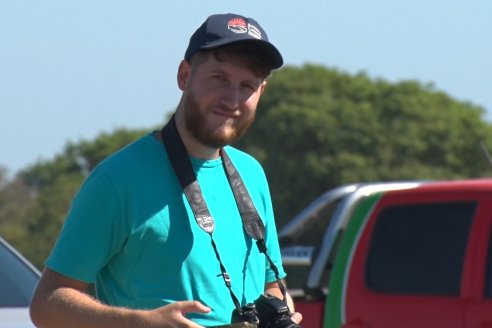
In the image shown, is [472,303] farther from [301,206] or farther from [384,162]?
[384,162]

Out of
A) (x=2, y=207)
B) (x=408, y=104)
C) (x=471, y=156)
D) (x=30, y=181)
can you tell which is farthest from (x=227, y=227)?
(x=30, y=181)

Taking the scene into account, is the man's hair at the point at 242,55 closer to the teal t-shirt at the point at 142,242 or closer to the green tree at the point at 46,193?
the teal t-shirt at the point at 142,242

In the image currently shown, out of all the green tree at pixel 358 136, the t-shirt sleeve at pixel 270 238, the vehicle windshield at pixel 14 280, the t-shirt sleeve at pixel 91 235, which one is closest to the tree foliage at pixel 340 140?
the green tree at pixel 358 136

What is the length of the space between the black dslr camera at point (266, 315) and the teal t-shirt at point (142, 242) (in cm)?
5

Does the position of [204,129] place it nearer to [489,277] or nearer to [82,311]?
[82,311]

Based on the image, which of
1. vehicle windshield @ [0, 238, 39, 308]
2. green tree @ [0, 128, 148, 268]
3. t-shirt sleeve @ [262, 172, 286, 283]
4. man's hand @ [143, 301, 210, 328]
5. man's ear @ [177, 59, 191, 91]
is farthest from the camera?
green tree @ [0, 128, 148, 268]

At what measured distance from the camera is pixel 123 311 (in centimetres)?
379

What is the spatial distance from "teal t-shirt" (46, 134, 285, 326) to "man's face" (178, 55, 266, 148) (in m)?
0.13

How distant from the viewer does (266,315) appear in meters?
3.96

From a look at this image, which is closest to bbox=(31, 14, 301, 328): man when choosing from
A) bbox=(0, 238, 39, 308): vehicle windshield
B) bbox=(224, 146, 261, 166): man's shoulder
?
bbox=(224, 146, 261, 166): man's shoulder

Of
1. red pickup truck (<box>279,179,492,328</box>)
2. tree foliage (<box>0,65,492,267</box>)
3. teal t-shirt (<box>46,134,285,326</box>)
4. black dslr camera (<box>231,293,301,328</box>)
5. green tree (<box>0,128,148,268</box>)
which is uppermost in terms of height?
teal t-shirt (<box>46,134,285,326</box>)

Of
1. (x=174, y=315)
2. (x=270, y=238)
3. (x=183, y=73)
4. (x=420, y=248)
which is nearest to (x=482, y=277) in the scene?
(x=420, y=248)

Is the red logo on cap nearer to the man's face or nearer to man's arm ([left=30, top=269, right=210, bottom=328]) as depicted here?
the man's face

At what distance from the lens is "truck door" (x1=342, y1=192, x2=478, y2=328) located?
7.74 metres
